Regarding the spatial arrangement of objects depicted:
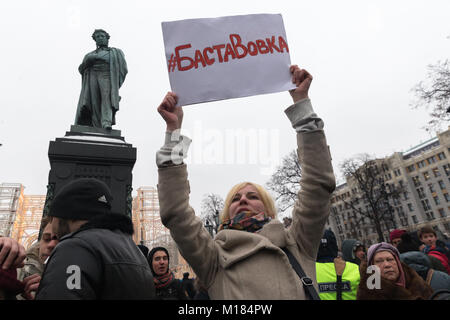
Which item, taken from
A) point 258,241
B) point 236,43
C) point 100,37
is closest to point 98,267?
point 258,241

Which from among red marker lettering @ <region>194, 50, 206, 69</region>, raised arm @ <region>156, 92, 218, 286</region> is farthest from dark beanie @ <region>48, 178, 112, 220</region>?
red marker lettering @ <region>194, 50, 206, 69</region>

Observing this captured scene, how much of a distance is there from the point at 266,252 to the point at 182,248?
49 cm

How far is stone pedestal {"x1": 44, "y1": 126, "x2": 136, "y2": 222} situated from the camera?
517 centimetres

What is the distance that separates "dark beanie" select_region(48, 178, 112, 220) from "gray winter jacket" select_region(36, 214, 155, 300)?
3.7 inches

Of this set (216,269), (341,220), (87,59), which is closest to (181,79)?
(216,269)

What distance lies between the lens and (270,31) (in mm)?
2312

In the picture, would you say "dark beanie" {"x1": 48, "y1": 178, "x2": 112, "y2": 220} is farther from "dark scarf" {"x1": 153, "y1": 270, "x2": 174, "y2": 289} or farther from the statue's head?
the statue's head

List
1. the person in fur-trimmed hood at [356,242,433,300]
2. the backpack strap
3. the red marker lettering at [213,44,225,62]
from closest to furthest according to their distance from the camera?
1. the backpack strap
2. the red marker lettering at [213,44,225,62]
3. the person in fur-trimmed hood at [356,242,433,300]

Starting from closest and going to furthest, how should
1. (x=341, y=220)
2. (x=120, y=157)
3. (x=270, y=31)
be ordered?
(x=270, y=31)
(x=120, y=157)
(x=341, y=220)

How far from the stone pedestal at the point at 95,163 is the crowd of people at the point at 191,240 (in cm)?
361

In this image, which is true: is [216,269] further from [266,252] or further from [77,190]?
[77,190]

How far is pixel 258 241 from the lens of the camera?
5.60 ft

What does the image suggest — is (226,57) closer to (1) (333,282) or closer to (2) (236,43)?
(2) (236,43)

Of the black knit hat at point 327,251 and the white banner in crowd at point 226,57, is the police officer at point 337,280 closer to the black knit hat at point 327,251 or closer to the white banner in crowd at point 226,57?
the black knit hat at point 327,251
